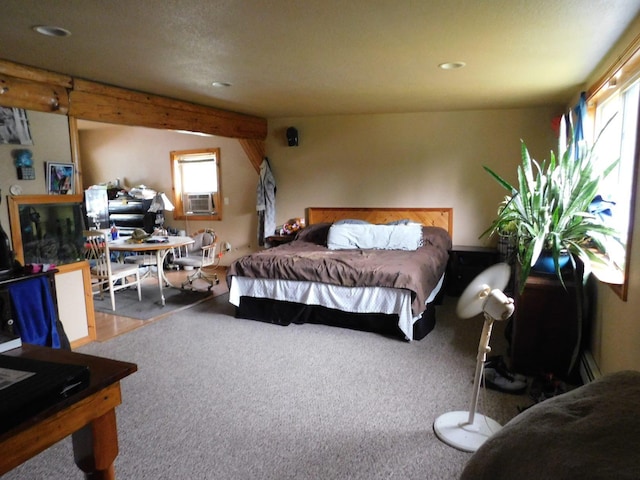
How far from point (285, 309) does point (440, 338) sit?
1.44m

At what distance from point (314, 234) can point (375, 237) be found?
0.94 metres

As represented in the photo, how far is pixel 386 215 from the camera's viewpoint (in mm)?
5480

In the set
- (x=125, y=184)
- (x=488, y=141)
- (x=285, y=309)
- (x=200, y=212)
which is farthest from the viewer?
(x=125, y=184)

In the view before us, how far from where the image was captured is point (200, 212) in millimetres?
6797

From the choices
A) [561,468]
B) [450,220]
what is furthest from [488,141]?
[561,468]

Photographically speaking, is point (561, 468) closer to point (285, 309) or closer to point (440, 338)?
point (440, 338)

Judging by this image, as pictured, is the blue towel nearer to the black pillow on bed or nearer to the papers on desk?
the papers on desk

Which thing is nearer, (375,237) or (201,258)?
(375,237)

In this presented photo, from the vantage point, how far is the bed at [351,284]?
3439mm

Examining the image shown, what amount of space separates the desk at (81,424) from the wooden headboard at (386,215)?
4562 mm

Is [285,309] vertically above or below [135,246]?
below

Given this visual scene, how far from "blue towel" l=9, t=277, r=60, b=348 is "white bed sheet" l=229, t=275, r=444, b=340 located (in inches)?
60.7

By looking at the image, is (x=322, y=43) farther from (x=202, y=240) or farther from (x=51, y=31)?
(x=202, y=240)

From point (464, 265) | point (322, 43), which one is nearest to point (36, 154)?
point (322, 43)
